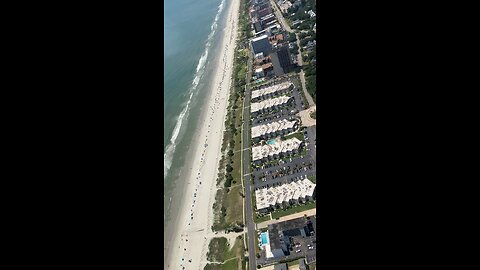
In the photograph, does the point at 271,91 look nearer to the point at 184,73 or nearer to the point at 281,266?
the point at 184,73

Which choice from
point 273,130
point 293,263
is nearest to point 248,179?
point 273,130

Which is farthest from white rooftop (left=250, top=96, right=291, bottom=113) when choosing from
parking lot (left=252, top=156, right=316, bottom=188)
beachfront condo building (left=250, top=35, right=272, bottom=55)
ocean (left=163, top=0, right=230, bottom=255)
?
beachfront condo building (left=250, top=35, right=272, bottom=55)

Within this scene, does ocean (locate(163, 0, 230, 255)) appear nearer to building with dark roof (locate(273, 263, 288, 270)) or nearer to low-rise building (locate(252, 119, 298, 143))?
low-rise building (locate(252, 119, 298, 143))
